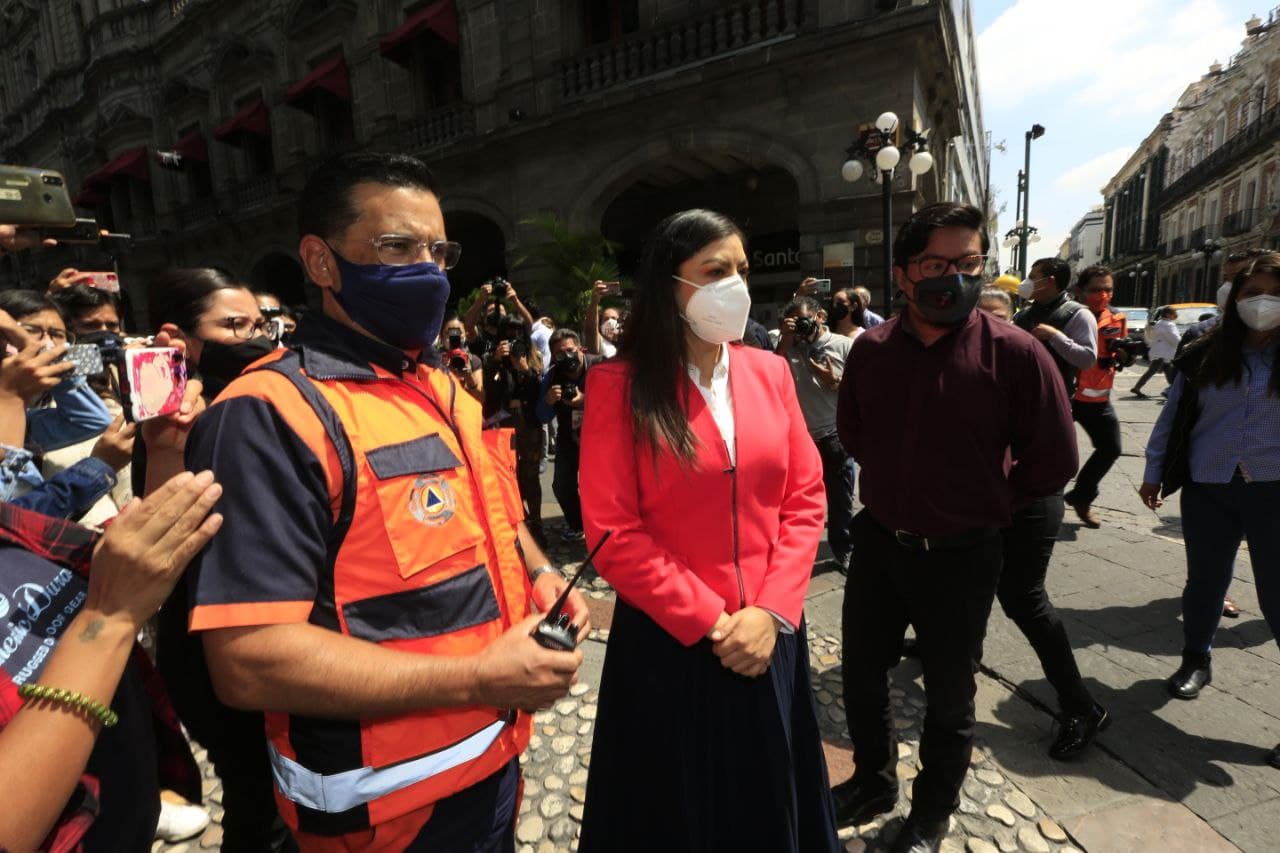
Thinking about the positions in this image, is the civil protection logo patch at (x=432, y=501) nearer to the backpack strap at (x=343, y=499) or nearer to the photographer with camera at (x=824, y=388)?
the backpack strap at (x=343, y=499)

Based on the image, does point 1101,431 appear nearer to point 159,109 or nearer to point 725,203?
point 725,203

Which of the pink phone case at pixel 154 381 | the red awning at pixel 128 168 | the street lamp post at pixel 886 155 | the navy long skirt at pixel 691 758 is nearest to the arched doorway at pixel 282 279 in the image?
the red awning at pixel 128 168

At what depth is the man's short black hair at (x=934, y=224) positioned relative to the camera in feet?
6.91

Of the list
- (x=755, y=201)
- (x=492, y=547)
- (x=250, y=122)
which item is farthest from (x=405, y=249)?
(x=250, y=122)

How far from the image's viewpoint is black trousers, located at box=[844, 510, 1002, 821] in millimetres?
1988

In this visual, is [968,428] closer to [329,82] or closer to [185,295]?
[185,295]

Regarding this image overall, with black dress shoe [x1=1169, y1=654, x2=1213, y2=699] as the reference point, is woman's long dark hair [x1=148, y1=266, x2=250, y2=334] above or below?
above

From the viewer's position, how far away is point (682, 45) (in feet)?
33.7

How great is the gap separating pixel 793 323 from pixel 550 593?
10.8 ft

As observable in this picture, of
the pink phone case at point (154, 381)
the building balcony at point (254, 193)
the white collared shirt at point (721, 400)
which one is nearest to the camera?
the pink phone case at point (154, 381)

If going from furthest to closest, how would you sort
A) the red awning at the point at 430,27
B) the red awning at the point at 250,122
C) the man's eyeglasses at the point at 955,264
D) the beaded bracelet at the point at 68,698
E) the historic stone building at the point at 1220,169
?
the historic stone building at the point at 1220,169 < the red awning at the point at 250,122 < the red awning at the point at 430,27 < the man's eyeglasses at the point at 955,264 < the beaded bracelet at the point at 68,698

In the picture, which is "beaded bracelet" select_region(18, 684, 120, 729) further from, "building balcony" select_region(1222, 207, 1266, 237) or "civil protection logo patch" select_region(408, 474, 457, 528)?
"building balcony" select_region(1222, 207, 1266, 237)

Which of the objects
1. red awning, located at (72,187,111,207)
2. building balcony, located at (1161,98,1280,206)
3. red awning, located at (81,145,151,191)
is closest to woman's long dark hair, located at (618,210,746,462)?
red awning, located at (81,145,151,191)

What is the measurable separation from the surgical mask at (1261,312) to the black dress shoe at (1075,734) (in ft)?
5.81
